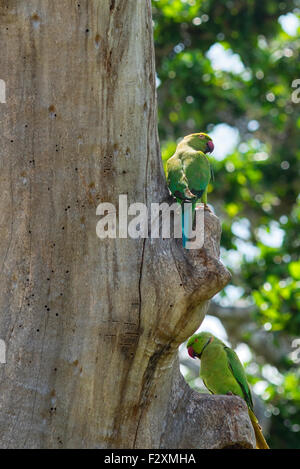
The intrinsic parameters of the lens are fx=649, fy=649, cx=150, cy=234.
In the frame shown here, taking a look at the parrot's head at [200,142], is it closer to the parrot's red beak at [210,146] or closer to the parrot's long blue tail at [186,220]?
the parrot's red beak at [210,146]

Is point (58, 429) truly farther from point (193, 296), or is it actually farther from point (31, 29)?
point (31, 29)

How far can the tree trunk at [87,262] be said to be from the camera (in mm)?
2803

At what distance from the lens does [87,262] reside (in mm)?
2867

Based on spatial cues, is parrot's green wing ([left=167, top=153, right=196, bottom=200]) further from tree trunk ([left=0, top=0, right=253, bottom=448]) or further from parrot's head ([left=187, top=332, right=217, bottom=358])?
parrot's head ([left=187, top=332, right=217, bottom=358])

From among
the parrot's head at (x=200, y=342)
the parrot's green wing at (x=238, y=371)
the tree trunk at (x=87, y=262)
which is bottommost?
the parrot's green wing at (x=238, y=371)

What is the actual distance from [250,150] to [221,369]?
4.79 metres

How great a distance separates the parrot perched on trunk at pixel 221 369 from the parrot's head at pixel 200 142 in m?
1.18

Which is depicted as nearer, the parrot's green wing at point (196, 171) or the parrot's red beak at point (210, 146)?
the parrot's green wing at point (196, 171)

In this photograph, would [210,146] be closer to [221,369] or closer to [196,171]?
[196,171]

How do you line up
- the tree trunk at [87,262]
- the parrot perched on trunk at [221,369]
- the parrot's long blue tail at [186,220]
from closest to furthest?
the tree trunk at [87,262] → the parrot's long blue tail at [186,220] → the parrot perched on trunk at [221,369]

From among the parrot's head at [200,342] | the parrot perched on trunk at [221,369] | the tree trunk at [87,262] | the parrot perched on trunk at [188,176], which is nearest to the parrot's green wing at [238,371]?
the parrot perched on trunk at [221,369]

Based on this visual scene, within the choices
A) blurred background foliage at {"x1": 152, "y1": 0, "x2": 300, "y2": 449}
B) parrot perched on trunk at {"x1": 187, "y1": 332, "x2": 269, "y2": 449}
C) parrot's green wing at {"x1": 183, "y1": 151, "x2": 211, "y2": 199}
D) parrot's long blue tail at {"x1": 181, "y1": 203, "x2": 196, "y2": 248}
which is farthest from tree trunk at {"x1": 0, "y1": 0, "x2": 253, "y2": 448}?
blurred background foliage at {"x1": 152, "y1": 0, "x2": 300, "y2": 449}

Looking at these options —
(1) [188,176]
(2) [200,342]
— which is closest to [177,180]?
(1) [188,176]

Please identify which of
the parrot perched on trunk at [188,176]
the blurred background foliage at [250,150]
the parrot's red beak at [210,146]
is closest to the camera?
the parrot perched on trunk at [188,176]
